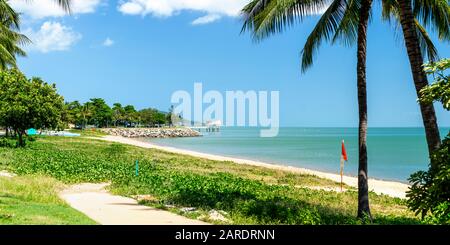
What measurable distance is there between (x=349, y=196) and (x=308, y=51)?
7.87 meters

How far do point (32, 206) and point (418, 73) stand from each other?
933 cm

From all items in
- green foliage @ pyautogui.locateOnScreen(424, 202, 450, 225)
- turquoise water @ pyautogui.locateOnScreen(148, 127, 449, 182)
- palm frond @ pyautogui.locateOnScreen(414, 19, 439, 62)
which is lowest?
turquoise water @ pyautogui.locateOnScreen(148, 127, 449, 182)

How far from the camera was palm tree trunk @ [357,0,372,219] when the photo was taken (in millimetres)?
12219

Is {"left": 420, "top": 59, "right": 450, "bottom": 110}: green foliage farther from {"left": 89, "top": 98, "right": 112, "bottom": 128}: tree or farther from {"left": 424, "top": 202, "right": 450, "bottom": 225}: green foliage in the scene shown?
{"left": 89, "top": 98, "right": 112, "bottom": 128}: tree

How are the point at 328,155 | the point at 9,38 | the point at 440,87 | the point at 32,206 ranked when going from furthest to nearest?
the point at 328,155 → the point at 9,38 → the point at 32,206 → the point at 440,87

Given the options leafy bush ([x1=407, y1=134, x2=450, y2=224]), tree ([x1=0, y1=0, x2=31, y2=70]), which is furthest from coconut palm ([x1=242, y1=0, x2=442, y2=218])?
tree ([x1=0, y1=0, x2=31, y2=70])

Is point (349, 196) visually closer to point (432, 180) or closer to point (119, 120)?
point (432, 180)

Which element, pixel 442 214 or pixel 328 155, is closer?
pixel 442 214

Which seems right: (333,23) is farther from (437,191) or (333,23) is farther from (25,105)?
(25,105)

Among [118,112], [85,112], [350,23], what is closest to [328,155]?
[350,23]

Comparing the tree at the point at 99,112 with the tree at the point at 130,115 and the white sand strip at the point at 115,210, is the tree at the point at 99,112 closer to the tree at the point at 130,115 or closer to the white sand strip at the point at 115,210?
the tree at the point at 130,115

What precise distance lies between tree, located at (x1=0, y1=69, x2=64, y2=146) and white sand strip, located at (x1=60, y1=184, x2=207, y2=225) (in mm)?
20845

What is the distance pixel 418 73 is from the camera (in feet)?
34.2

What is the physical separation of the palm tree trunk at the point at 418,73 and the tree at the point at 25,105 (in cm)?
2976
